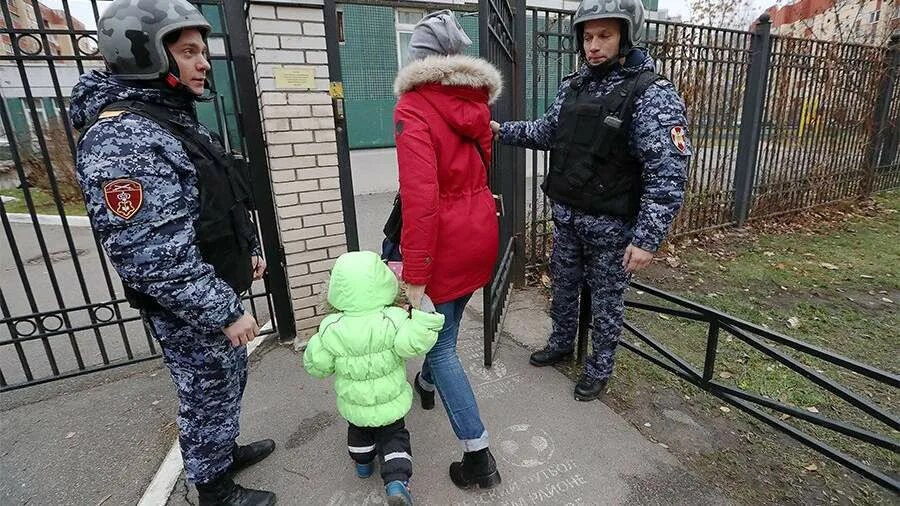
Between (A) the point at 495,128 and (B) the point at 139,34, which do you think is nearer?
(B) the point at 139,34

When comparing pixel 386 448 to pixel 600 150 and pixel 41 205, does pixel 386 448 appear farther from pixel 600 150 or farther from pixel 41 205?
pixel 41 205

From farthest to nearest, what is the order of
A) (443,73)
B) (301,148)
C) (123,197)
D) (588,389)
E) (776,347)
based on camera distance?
(776,347) → (301,148) → (588,389) → (443,73) → (123,197)

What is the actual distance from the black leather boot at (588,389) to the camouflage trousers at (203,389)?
1747mm

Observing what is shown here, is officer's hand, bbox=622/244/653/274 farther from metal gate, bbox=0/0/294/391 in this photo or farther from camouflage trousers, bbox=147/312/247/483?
metal gate, bbox=0/0/294/391

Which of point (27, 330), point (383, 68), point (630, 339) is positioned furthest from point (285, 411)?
point (383, 68)

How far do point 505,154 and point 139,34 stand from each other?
2326 millimetres

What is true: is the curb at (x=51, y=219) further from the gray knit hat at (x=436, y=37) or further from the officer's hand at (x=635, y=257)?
the officer's hand at (x=635, y=257)

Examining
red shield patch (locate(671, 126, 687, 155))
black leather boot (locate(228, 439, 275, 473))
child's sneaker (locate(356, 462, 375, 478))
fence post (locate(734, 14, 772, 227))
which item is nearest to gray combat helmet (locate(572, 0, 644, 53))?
red shield patch (locate(671, 126, 687, 155))

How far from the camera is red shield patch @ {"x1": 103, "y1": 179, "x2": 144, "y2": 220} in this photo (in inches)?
55.0

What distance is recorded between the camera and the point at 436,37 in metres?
1.80

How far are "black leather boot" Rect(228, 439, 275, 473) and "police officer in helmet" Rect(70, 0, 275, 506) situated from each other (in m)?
0.36

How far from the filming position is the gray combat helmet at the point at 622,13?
2.15 meters

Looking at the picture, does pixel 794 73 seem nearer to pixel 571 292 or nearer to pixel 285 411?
pixel 571 292

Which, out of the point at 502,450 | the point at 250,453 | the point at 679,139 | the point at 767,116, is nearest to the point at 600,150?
the point at 679,139
